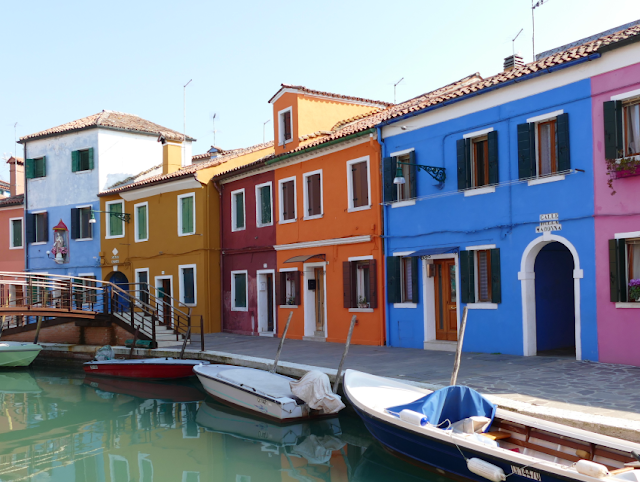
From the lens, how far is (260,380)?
1229 cm

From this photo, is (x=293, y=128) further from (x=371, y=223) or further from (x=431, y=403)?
(x=431, y=403)

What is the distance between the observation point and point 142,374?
53.6ft

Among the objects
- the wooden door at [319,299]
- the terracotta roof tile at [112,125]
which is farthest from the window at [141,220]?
the wooden door at [319,299]

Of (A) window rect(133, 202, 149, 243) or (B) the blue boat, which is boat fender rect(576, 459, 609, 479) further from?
(A) window rect(133, 202, 149, 243)

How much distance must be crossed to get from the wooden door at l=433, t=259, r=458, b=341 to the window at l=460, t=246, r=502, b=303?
732mm

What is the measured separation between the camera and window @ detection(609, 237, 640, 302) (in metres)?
11.1

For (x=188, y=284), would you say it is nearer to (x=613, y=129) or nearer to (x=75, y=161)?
(x=75, y=161)

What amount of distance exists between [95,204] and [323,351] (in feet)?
48.0

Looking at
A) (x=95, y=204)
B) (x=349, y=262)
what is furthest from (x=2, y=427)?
(x=95, y=204)

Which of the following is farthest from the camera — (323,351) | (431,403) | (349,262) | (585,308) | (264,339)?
(264,339)

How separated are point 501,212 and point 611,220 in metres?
2.39

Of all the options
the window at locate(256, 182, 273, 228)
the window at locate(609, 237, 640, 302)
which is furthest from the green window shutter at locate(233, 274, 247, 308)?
the window at locate(609, 237, 640, 302)

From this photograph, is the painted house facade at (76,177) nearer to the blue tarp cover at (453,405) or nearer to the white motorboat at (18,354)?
the white motorboat at (18,354)

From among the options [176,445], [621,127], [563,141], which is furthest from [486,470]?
[563,141]
